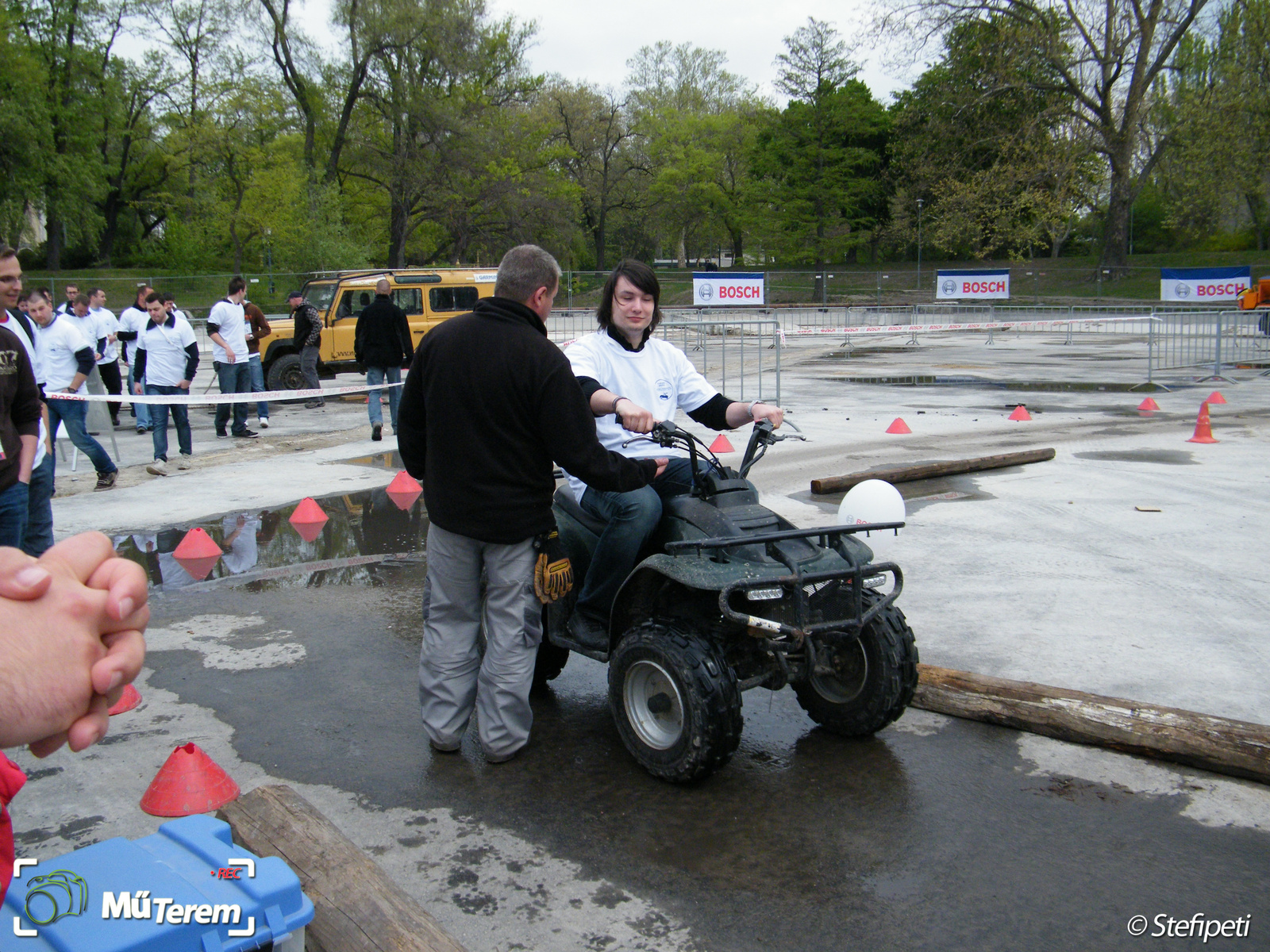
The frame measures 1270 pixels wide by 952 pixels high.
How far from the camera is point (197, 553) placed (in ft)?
24.2

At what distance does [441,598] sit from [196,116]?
161 feet

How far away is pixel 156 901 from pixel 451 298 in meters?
17.9

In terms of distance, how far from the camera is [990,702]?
4363 millimetres

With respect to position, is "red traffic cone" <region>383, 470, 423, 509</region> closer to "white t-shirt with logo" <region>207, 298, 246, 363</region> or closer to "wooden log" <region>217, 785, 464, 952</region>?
"white t-shirt with logo" <region>207, 298, 246, 363</region>

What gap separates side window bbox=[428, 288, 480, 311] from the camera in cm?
1905

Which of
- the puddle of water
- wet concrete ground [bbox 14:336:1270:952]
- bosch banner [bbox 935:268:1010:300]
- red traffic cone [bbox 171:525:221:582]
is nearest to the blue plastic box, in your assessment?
wet concrete ground [bbox 14:336:1270:952]

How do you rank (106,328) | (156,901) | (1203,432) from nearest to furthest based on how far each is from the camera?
(156,901), (1203,432), (106,328)

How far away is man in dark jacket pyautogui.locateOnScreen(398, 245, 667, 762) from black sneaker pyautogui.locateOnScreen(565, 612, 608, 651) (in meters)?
0.24

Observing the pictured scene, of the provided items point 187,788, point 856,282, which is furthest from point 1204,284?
point 187,788

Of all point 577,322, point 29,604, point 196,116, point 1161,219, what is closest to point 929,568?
point 29,604

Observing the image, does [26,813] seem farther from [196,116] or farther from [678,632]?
[196,116]

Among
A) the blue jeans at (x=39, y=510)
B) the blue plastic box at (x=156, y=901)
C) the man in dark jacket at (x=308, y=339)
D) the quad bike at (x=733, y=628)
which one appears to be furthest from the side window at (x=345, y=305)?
the blue plastic box at (x=156, y=901)

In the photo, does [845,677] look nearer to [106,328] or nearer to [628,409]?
[628,409]

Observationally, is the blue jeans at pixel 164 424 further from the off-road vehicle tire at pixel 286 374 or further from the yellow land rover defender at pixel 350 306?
the yellow land rover defender at pixel 350 306
